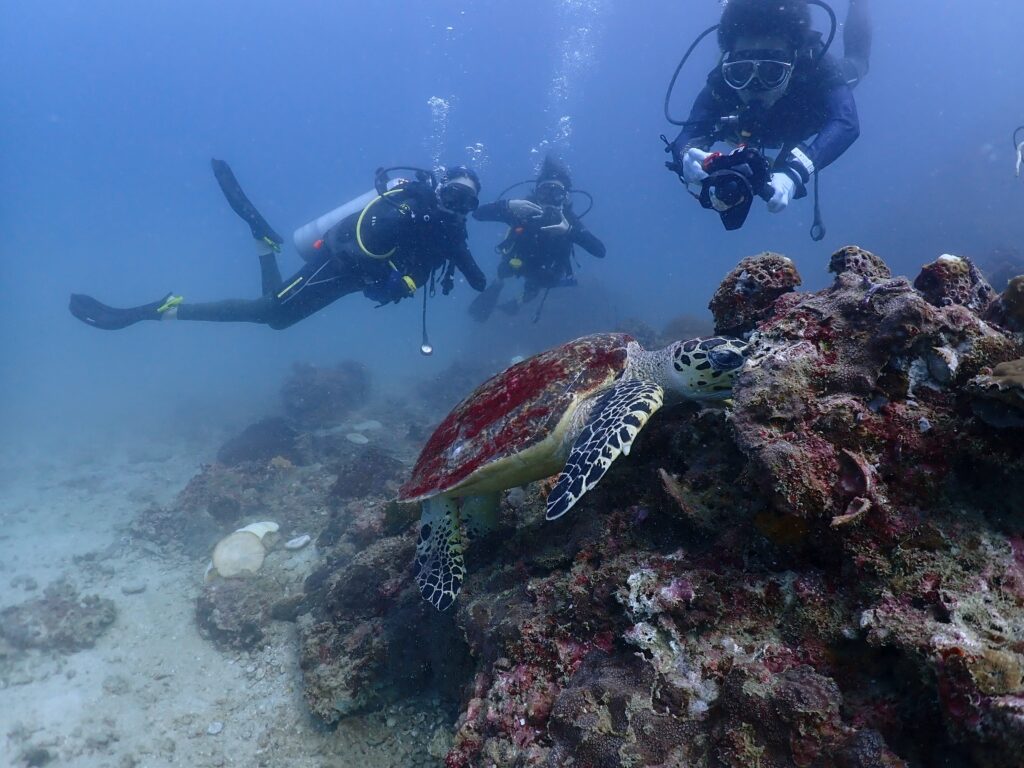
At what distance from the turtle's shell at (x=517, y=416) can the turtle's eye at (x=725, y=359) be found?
761mm

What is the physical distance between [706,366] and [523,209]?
33.6ft

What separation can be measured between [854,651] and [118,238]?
13864cm

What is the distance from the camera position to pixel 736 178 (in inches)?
169

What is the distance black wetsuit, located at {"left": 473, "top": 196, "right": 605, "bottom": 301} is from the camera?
12.4 meters

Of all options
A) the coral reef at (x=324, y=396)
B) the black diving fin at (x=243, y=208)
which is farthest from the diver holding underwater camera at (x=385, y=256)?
the coral reef at (x=324, y=396)

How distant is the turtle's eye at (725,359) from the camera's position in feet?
8.79

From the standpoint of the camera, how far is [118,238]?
10638 cm

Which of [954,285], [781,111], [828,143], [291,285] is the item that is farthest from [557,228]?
[954,285]

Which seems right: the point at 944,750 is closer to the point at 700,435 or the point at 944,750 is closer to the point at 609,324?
the point at 700,435

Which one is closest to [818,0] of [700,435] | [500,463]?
[700,435]

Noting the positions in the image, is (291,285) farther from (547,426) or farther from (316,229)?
(547,426)

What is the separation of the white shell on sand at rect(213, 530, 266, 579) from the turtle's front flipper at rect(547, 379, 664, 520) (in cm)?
575

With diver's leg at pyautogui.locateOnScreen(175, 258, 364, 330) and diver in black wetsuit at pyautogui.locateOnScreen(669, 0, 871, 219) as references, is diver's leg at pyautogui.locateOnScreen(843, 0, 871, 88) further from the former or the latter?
diver's leg at pyautogui.locateOnScreen(175, 258, 364, 330)

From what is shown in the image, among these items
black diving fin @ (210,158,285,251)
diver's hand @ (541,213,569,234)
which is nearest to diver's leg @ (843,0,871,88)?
diver's hand @ (541,213,569,234)
